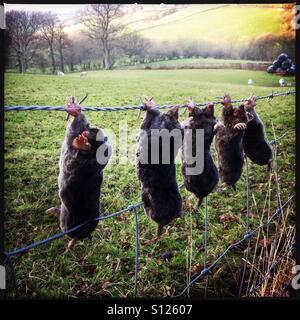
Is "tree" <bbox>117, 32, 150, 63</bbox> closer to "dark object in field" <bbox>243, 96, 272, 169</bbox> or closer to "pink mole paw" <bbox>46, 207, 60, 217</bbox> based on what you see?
"dark object in field" <bbox>243, 96, 272, 169</bbox>

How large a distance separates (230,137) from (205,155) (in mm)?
158

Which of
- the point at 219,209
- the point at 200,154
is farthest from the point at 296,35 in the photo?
the point at 219,209

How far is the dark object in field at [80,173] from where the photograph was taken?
153cm

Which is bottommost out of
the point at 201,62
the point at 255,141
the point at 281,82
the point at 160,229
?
the point at 160,229

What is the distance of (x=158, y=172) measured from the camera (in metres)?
1.76

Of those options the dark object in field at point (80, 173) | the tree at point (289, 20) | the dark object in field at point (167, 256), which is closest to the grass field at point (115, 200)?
the dark object in field at point (167, 256)

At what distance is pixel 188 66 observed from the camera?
2.08 m

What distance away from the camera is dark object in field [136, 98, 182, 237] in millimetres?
1700

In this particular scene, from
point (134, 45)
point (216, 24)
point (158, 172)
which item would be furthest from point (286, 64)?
point (158, 172)

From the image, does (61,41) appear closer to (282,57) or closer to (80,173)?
(80,173)

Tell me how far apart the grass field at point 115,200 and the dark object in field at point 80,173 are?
0.14 metres

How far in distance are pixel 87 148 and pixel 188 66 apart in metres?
0.85

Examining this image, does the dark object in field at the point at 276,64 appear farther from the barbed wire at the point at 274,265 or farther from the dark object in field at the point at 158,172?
the barbed wire at the point at 274,265
